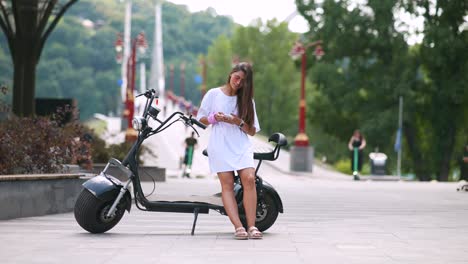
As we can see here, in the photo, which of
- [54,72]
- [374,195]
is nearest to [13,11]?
[374,195]

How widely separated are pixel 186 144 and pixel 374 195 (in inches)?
591

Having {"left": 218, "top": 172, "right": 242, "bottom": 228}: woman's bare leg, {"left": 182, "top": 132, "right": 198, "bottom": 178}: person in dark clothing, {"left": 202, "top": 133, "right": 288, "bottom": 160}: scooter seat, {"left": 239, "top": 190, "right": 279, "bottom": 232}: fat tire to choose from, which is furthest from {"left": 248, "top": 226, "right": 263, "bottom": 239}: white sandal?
{"left": 182, "top": 132, "right": 198, "bottom": 178}: person in dark clothing

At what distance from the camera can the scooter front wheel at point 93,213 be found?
11.4 metres

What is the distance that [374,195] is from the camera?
2300 centimetres

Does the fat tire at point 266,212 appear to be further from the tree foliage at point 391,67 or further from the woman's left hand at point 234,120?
the tree foliage at point 391,67

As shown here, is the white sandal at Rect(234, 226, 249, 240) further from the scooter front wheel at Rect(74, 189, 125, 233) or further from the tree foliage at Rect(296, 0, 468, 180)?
the tree foliage at Rect(296, 0, 468, 180)

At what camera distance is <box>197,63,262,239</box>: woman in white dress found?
1134 centimetres

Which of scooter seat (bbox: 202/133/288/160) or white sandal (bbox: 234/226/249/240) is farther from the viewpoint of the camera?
scooter seat (bbox: 202/133/288/160)

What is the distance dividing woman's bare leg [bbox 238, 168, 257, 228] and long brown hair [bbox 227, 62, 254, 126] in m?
0.48

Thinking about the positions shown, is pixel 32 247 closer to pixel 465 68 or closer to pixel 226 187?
pixel 226 187

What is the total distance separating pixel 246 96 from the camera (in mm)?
11352

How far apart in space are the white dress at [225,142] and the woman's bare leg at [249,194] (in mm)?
78

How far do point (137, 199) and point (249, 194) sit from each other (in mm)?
1134

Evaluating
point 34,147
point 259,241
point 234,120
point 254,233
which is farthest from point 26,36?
point 259,241
